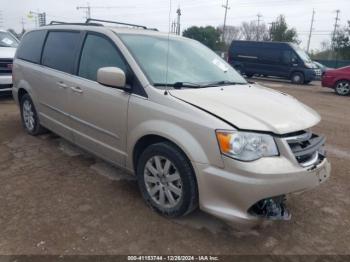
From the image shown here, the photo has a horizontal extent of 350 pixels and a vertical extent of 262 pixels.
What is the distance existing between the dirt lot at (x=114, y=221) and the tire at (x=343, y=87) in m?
10.3

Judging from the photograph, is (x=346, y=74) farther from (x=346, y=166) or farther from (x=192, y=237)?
(x=192, y=237)

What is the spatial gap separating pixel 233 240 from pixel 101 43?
2.50 meters

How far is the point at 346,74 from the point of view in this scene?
1378 centimetres

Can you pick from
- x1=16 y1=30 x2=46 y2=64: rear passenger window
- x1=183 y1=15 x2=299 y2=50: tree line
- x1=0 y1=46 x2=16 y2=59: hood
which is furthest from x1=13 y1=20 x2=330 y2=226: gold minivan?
x1=183 y1=15 x2=299 y2=50: tree line

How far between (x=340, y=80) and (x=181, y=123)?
42.0 ft

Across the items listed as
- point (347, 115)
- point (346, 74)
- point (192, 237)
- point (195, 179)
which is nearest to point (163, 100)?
point (195, 179)

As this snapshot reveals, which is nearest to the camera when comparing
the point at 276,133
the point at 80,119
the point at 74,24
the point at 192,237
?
the point at 276,133

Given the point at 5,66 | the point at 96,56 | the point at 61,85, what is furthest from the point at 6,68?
the point at 96,56

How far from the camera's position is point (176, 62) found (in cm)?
384

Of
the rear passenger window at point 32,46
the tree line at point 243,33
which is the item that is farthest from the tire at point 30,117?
the tree line at point 243,33

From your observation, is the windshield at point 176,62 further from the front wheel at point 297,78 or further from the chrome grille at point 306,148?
the front wheel at point 297,78

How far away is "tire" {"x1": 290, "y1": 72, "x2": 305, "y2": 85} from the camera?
18047 mm

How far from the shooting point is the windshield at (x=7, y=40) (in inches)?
368

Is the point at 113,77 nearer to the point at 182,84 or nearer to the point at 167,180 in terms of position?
the point at 182,84
